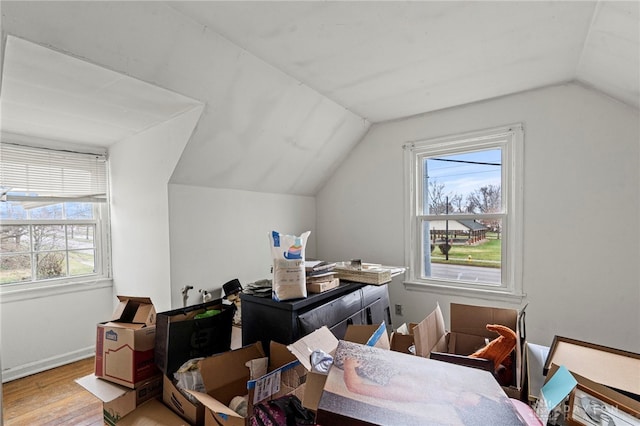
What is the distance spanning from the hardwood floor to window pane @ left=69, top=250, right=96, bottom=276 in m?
0.88

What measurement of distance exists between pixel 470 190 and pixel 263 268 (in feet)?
6.95

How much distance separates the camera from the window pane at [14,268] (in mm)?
2482

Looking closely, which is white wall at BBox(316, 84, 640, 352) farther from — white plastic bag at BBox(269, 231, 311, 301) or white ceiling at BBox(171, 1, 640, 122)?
white plastic bag at BBox(269, 231, 311, 301)

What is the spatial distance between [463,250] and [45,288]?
3831 millimetres

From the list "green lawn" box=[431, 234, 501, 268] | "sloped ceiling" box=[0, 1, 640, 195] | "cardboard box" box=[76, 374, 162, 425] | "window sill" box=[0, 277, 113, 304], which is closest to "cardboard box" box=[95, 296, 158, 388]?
"cardboard box" box=[76, 374, 162, 425]

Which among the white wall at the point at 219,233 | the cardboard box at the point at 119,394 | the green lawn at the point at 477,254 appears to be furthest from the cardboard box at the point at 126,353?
the green lawn at the point at 477,254

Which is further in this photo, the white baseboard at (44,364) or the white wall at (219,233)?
the white baseboard at (44,364)

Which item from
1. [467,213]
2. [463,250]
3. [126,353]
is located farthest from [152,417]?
[467,213]

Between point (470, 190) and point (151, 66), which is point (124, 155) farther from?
point (470, 190)

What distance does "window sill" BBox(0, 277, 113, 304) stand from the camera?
2451 mm

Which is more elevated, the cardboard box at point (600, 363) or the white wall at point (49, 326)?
the cardboard box at point (600, 363)

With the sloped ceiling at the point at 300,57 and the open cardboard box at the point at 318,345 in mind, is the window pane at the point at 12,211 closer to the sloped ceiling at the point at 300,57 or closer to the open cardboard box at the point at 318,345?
the sloped ceiling at the point at 300,57

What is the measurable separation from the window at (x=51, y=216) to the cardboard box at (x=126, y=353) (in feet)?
5.42

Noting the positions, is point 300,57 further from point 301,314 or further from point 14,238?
point 14,238
